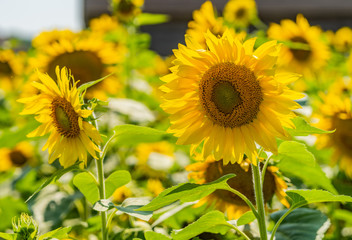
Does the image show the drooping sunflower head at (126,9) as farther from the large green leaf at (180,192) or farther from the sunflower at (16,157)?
the large green leaf at (180,192)

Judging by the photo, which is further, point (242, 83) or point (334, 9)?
point (334, 9)

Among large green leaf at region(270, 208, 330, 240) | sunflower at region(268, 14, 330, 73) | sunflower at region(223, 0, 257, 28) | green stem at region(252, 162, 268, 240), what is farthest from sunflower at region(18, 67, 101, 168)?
sunflower at region(223, 0, 257, 28)

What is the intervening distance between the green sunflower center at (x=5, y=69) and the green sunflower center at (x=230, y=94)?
2366 millimetres

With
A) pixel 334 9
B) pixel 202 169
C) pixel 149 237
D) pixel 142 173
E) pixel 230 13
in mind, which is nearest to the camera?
pixel 149 237

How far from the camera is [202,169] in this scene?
1.30 metres

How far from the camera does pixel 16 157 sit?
10.0ft

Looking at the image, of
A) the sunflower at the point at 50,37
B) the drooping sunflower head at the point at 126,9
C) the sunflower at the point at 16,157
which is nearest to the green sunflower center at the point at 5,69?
the sunflower at the point at 16,157

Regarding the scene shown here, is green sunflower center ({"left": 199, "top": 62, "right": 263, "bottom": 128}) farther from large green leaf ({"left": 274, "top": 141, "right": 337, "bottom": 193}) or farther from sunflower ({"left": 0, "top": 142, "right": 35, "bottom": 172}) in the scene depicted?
sunflower ({"left": 0, "top": 142, "right": 35, "bottom": 172})

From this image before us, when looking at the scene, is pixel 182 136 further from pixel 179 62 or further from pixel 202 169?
pixel 202 169

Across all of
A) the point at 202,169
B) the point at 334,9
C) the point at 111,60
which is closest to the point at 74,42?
the point at 111,60

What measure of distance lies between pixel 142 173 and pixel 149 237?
1390mm

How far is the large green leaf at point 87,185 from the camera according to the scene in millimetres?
1086

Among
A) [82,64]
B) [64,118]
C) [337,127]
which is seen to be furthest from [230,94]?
[82,64]

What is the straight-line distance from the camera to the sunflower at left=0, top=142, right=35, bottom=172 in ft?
9.93
